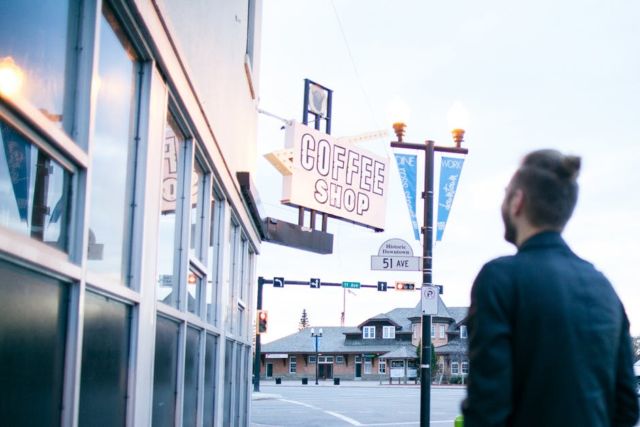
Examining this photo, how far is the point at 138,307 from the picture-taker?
425 cm

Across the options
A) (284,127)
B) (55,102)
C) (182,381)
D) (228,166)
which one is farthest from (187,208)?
(284,127)

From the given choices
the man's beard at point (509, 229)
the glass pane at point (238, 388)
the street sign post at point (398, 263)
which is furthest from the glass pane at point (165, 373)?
the street sign post at point (398, 263)

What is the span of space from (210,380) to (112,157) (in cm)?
380

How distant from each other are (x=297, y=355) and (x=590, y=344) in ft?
281

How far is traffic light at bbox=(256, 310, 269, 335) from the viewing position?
32.4m

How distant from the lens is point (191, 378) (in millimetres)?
6168

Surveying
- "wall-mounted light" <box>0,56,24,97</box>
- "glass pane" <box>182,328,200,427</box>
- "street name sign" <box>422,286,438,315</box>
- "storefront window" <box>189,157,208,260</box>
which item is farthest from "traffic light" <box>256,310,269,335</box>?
"wall-mounted light" <box>0,56,24,97</box>

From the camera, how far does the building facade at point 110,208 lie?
8.89 feet

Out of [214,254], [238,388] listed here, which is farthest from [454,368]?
[214,254]

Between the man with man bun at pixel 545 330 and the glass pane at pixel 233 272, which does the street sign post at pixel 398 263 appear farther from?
the man with man bun at pixel 545 330

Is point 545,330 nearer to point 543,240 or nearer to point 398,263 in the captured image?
point 543,240

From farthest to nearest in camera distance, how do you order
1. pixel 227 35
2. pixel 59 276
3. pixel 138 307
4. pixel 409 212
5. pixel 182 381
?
pixel 409 212 < pixel 227 35 < pixel 182 381 < pixel 138 307 < pixel 59 276

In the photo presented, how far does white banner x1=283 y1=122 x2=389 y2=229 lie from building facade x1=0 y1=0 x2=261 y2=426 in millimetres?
5666

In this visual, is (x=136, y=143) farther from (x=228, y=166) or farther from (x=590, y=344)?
(x=228, y=166)
